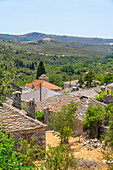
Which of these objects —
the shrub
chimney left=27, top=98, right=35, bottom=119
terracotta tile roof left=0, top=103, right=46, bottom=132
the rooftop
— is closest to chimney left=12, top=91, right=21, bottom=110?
chimney left=27, top=98, right=35, bottom=119

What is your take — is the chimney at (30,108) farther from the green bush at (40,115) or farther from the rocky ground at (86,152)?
the green bush at (40,115)

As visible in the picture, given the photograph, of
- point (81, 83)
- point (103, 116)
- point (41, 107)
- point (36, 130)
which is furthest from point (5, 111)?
point (81, 83)

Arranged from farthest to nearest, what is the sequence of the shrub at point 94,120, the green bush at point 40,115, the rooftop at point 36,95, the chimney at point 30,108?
the rooftop at point 36,95 → the green bush at point 40,115 → the shrub at point 94,120 → the chimney at point 30,108

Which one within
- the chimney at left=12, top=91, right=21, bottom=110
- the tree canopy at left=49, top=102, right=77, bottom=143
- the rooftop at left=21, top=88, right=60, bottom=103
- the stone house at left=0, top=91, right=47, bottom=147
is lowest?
the rooftop at left=21, top=88, right=60, bottom=103

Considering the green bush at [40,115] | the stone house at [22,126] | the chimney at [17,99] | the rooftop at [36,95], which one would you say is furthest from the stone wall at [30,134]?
the rooftop at [36,95]

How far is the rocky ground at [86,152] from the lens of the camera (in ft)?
32.3

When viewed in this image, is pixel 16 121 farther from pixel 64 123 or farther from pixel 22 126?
pixel 64 123

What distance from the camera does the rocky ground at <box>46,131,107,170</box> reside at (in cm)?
984

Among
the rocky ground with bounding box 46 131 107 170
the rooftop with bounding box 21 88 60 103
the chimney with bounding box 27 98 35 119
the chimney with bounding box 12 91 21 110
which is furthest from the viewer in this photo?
the rooftop with bounding box 21 88 60 103

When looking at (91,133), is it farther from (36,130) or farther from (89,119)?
(36,130)

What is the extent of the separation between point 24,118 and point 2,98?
4.37 metres

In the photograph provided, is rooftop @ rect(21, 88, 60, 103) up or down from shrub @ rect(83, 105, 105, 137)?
down

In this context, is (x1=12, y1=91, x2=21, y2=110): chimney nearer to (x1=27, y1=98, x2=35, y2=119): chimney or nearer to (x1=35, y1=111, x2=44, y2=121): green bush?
(x1=27, y1=98, x2=35, y2=119): chimney

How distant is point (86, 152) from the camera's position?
1252cm
